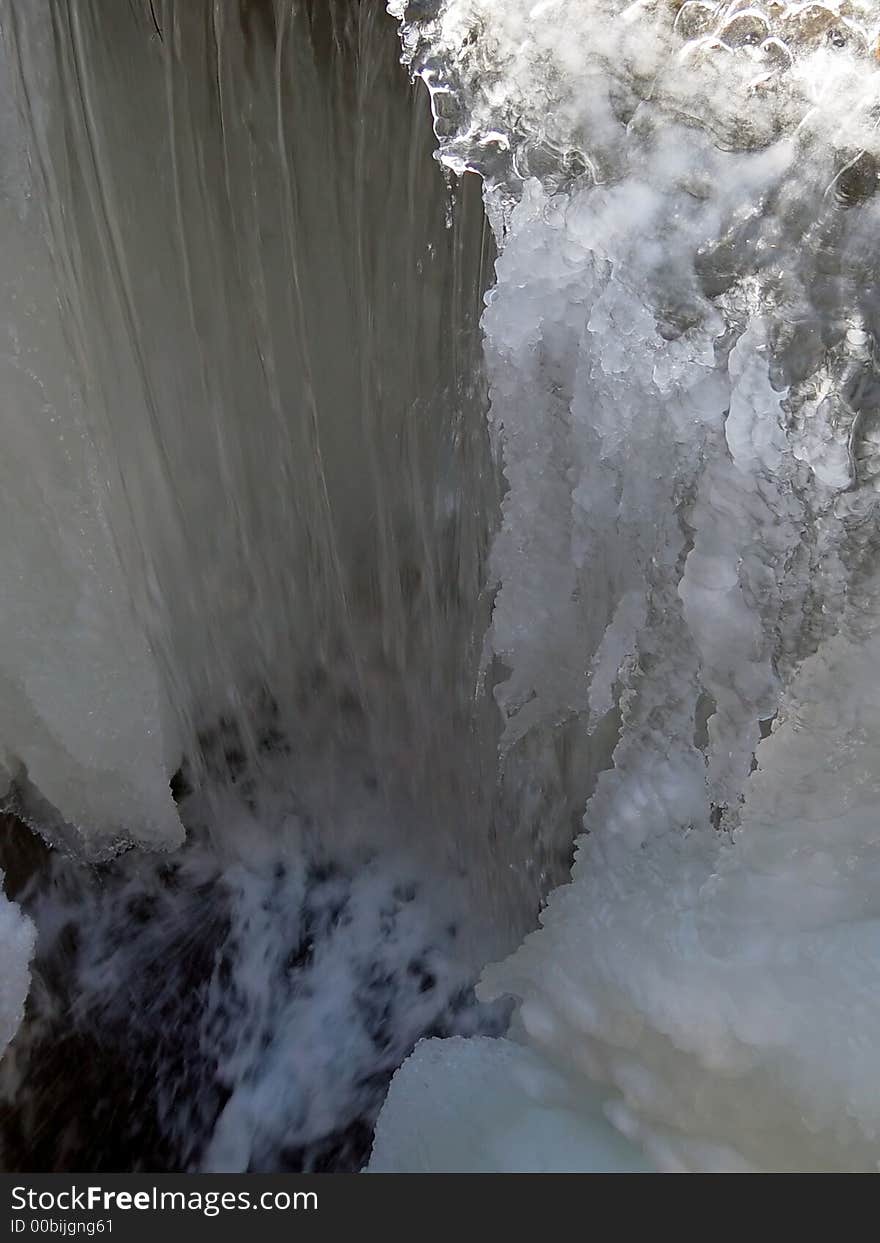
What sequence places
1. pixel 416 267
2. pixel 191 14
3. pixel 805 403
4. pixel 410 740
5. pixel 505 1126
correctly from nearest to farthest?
1. pixel 805 403
2. pixel 505 1126
3. pixel 191 14
4. pixel 416 267
5. pixel 410 740

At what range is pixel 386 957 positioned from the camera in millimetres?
2020

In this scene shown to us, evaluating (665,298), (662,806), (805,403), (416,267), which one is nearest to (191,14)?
(416,267)

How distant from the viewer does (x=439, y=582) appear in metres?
1.78

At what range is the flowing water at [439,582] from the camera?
1021 mm

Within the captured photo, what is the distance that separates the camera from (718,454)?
41.6 inches

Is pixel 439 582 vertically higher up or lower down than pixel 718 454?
lower down

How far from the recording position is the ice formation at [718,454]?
100 centimetres

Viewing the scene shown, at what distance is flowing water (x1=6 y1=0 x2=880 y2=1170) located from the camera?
1.02 metres

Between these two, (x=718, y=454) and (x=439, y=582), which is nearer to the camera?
(x=718, y=454)

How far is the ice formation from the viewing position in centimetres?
100

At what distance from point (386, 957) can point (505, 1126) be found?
817 millimetres

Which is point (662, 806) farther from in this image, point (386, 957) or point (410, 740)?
point (386, 957)

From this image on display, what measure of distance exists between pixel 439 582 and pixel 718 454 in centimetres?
78

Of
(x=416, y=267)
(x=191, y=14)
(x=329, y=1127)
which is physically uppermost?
(x=191, y=14)
